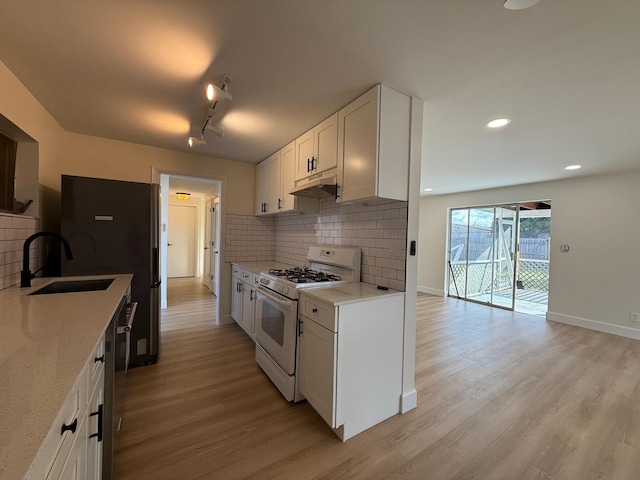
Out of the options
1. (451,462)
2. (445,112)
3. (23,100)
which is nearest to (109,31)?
(23,100)

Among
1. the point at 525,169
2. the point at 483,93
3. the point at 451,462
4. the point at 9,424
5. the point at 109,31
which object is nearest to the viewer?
the point at 9,424

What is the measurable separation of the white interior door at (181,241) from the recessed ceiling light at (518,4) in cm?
779

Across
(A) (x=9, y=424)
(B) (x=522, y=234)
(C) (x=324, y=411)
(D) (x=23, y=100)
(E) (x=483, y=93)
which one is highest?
(E) (x=483, y=93)

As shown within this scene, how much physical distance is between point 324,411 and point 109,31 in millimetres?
2488

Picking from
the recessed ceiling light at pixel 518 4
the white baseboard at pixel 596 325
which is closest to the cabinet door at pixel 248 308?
the recessed ceiling light at pixel 518 4

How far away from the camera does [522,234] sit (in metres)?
4.93

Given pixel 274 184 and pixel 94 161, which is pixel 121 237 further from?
pixel 274 184

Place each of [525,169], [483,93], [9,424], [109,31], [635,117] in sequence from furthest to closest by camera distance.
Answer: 1. [525,169]
2. [635,117]
3. [483,93]
4. [109,31]
5. [9,424]

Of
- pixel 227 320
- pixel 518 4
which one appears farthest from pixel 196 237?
pixel 518 4

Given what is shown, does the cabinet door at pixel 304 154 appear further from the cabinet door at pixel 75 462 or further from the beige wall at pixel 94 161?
the cabinet door at pixel 75 462

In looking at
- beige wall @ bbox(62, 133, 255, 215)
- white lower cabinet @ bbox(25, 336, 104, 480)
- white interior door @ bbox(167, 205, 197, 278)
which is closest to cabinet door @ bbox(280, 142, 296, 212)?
beige wall @ bbox(62, 133, 255, 215)

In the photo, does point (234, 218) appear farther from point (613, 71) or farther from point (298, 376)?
point (613, 71)

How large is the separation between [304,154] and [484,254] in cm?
471

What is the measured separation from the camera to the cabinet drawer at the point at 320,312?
1623mm
